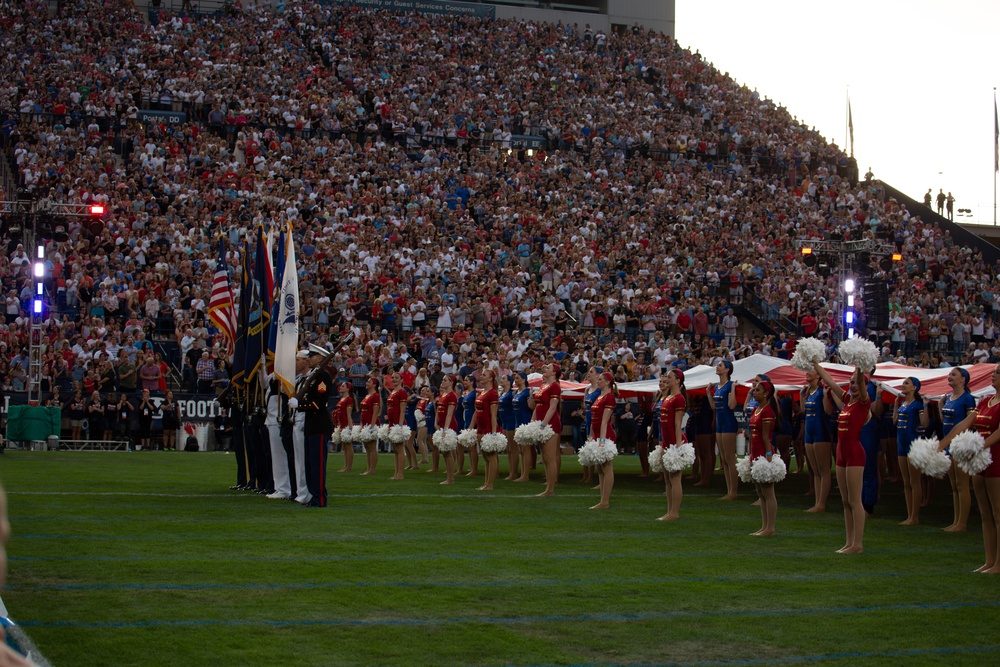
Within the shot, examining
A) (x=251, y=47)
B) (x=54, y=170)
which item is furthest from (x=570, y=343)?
(x=251, y=47)

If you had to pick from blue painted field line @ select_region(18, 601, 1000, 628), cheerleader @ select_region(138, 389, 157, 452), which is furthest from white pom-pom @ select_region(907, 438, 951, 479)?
cheerleader @ select_region(138, 389, 157, 452)

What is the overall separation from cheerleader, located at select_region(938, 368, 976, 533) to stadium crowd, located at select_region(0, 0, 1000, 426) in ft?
33.6

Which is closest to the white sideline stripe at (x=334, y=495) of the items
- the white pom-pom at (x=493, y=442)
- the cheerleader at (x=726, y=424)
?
the white pom-pom at (x=493, y=442)

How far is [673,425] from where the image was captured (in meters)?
11.8

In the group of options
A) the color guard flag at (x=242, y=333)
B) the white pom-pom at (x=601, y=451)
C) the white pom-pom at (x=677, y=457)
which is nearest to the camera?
the white pom-pom at (x=677, y=457)

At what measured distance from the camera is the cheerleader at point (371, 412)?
55.9ft

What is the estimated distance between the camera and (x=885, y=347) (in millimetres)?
25469

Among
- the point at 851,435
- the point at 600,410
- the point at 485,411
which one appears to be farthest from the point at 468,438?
the point at 851,435

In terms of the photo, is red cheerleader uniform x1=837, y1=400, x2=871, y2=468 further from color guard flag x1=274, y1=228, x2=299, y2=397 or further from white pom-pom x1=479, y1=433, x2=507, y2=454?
color guard flag x1=274, y1=228, x2=299, y2=397

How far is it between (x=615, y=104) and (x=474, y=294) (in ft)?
44.3

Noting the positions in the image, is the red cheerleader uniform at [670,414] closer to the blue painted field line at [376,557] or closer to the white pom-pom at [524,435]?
the white pom-pom at [524,435]

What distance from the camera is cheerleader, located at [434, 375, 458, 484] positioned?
15.5 metres

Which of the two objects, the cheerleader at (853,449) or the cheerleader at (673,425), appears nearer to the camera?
the cheerleader at (853,449)

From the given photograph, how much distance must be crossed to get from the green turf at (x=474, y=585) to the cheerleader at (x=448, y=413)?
2.67 meters
